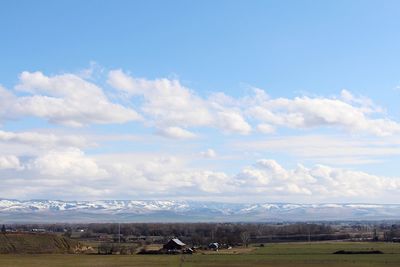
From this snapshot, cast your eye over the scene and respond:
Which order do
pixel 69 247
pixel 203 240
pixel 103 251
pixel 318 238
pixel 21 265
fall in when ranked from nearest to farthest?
pixel 21 265
pixel 103 251
pixel 69 247
pixel 203 240
pixel 318 238

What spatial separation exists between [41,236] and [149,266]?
5269 centimetres

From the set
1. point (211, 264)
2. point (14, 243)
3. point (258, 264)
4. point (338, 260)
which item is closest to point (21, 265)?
point (211, 264)

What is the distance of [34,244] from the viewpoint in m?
111

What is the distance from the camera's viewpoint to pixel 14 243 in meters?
109

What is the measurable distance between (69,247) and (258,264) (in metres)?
49.9

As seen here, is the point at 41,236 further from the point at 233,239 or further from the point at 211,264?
the point at 211,264

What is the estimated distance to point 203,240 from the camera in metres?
142

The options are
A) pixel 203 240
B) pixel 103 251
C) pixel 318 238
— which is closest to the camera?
pixel 103 251

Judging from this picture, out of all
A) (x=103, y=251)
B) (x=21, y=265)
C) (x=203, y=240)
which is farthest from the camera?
(x=203, y=240)

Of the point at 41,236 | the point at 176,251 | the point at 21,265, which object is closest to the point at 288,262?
the point at 21,265

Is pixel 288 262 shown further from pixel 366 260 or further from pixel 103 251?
pixel 103 251

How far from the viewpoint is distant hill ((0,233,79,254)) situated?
347 feet

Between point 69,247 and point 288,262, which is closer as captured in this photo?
point 288,262

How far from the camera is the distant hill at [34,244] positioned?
105688mm
